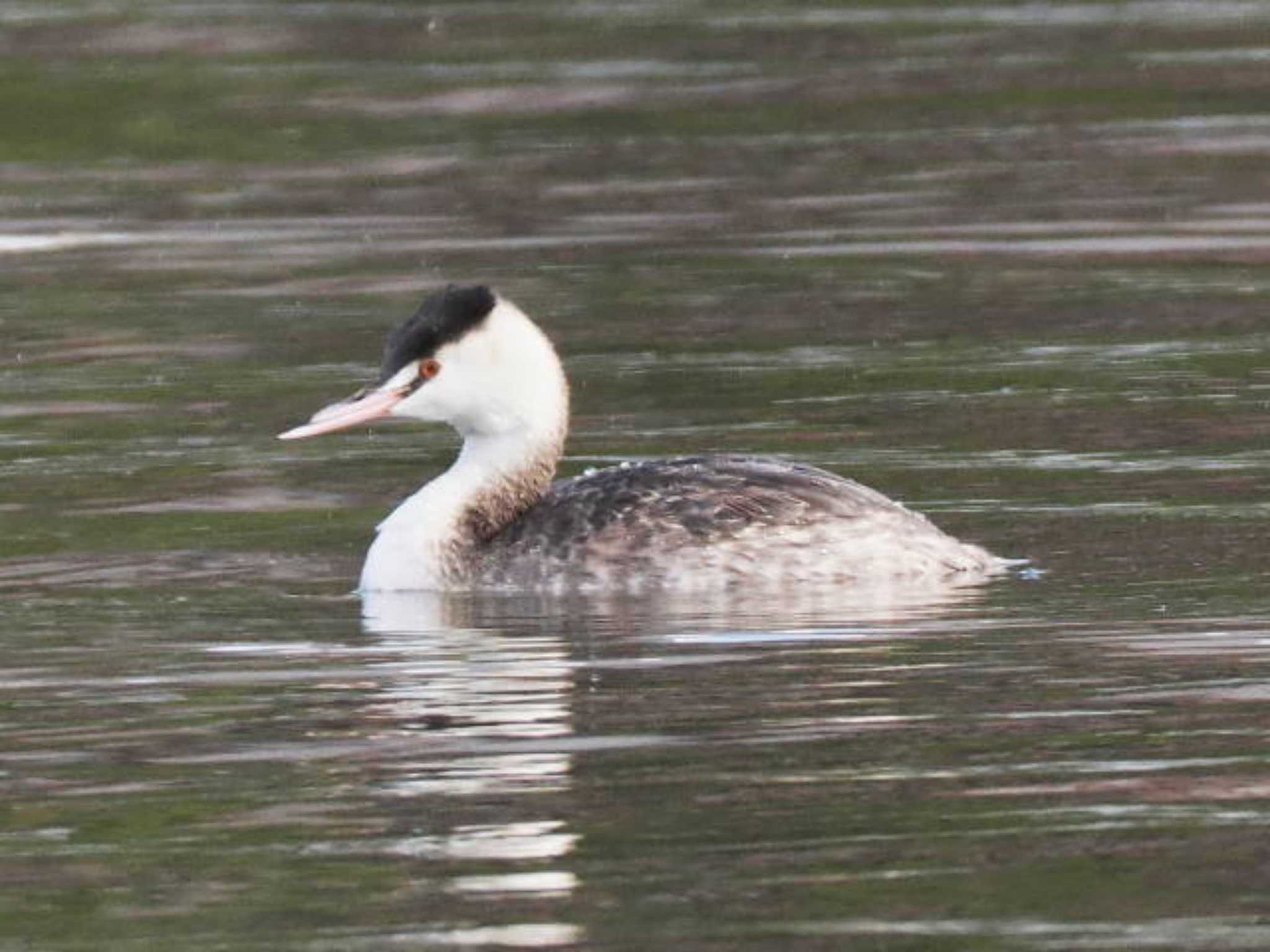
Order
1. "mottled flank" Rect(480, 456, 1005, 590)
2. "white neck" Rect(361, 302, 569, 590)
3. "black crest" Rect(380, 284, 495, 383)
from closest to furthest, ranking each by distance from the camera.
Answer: "mottled flank" Rect(480, 456, 1005, 590)
"white neck" Rect(361, 302, 569, 590)
"black crest" Rect(380, 284, 495, 383)

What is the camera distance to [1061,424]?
1518cm

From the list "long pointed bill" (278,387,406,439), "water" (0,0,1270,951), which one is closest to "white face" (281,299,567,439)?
"long pointed bill" (278,387,406,439)

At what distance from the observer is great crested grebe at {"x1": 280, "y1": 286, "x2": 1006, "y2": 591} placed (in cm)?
1298

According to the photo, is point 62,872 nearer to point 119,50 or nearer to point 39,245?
point 39,245

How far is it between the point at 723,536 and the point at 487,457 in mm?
1038

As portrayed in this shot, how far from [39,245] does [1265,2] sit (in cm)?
1148

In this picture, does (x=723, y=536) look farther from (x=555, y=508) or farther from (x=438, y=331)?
(x=438, y=331)

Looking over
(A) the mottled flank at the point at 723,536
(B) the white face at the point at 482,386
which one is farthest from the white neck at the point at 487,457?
(A) the mottled flank at the point at 723,536

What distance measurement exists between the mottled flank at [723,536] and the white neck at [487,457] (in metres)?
0.18

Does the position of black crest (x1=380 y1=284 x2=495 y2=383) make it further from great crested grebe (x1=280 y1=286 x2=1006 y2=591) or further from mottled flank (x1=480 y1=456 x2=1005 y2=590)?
mottled flank (x1=480 y1=456 x2=1005 y2=590)

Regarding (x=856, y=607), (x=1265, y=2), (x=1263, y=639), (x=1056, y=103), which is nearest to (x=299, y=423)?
(x=856, y=607)

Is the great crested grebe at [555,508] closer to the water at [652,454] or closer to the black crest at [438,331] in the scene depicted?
the black crest at [438,331]

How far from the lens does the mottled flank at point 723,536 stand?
1290cm

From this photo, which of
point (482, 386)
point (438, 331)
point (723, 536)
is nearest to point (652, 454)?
point (482, 386)
